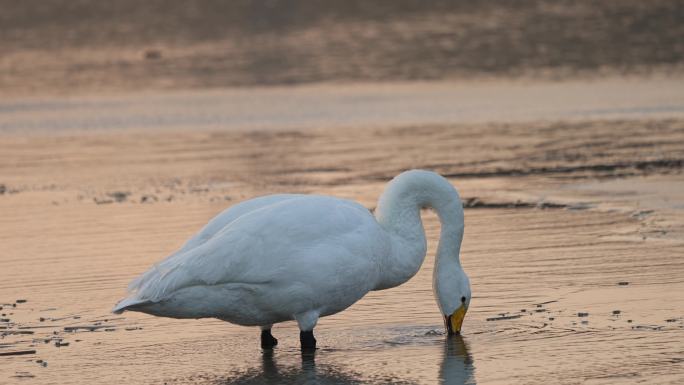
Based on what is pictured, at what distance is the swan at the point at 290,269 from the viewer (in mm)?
7527

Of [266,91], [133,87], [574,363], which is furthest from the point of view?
[133,87]

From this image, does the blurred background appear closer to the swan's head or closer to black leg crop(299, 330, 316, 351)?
the swan's head

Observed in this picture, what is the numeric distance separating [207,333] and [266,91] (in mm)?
17725

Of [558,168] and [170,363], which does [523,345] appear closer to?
[170,363]

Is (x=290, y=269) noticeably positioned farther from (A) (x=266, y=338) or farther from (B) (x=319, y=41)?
(B) (x=319, y=41)

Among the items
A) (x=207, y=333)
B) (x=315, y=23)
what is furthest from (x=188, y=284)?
(x=315, y=23)

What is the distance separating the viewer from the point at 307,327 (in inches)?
306

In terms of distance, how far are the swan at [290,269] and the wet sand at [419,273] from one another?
29 cm

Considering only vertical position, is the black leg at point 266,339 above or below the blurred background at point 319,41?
below

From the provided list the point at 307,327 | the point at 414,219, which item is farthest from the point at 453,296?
the point at 307,327

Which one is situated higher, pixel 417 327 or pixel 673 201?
pixel 673 201

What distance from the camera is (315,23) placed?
1556 inches

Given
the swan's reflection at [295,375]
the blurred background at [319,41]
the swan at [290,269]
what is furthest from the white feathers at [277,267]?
the blurred background at [319,41]

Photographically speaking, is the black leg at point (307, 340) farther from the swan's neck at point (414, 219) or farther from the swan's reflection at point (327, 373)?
the swan's neck at point (414, 219)
